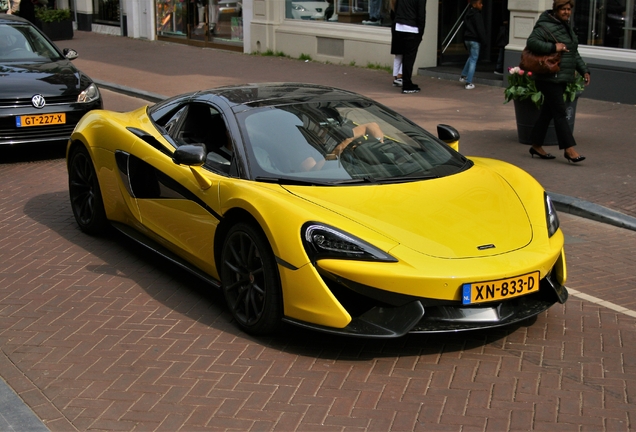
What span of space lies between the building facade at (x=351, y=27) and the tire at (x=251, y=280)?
32.1 ft

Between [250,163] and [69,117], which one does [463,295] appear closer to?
[250,163]

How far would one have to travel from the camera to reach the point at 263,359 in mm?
4977

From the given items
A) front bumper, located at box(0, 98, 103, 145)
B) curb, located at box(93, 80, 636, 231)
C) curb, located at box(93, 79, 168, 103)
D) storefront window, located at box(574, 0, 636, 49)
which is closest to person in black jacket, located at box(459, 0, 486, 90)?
storefront window, located at box(574, 0, 636, 49)

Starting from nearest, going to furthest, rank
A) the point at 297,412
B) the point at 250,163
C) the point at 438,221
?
the point at 297,412
the point at 438,221
the point at 250,163

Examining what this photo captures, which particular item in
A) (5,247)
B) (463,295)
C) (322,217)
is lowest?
(5,247)

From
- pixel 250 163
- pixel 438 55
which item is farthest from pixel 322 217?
pixel 438 55

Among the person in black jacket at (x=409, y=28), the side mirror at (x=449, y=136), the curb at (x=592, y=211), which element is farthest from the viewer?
the person in black jacket at (x=409, y=28)

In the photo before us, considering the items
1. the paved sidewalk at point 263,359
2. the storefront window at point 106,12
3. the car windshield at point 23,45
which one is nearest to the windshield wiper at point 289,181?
the paved sidewalk at point 263,359

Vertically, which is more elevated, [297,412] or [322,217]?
[322,217]

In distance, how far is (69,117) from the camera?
10.7 meters

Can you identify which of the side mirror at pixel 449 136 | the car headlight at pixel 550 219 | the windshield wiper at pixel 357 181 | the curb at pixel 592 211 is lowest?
the curb at pixel 592 211

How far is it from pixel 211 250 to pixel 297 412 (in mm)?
1581

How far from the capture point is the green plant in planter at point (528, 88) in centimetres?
1028

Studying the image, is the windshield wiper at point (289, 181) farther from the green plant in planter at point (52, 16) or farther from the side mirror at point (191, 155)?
the green plant in planter at point (52, 16)
